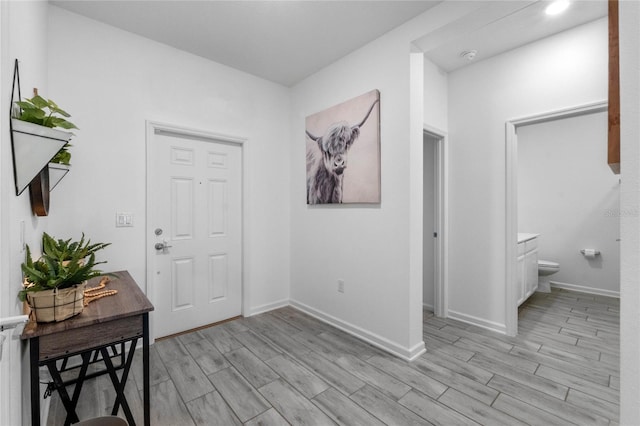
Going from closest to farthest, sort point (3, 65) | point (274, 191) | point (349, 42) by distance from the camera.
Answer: point (3, 65) → point (349, 42) → point (274, 191)

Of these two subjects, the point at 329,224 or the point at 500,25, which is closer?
the point at 500,25

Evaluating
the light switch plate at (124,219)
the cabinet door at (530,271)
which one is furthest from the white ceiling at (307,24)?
the cabinet door at (530,271)

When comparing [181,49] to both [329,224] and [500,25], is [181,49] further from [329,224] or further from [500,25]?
[500,25]

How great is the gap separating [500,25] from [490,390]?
2.71 metres

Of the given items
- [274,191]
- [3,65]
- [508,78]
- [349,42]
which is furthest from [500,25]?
[3,65]

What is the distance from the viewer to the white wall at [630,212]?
23.0 inches

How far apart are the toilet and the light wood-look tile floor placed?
1.04 metres

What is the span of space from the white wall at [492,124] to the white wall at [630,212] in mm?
2338

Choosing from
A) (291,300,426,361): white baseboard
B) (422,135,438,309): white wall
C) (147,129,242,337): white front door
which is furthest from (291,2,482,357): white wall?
(422,135,438,309): white wall

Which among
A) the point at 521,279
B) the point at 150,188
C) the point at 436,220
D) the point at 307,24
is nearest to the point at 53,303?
the point at 150,188

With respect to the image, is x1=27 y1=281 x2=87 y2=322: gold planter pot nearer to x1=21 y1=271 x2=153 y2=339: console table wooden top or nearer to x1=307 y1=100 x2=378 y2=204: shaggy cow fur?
x1=21 y1=271 x2=153 y2=339: console table wooden top

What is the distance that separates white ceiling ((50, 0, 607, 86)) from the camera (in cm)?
212

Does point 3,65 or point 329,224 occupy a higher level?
point 3,65

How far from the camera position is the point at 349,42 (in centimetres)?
264
